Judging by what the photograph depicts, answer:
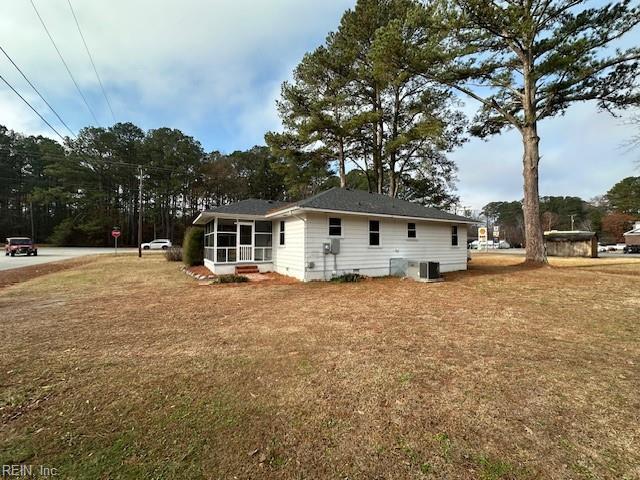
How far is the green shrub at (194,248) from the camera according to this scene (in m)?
15.7

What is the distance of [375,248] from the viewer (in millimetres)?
11852

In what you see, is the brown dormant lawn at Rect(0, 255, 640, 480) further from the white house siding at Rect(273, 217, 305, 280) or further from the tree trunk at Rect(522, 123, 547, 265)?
the tree trunk at Rect(522, 123, 547, 265)

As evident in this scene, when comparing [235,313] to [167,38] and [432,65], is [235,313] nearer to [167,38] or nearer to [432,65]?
[167,38]

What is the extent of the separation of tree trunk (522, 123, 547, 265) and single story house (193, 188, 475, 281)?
2869 millimetres

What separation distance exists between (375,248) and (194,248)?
33.1 ft

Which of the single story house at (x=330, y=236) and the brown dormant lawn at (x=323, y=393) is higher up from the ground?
the single story house at (x=330, y=236)

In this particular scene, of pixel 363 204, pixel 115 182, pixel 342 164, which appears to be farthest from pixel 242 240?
pixel 115 182

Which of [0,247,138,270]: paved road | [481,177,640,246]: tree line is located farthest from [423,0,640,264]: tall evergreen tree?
→ [481,177,640,246]: tree line

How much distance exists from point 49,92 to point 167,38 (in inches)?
160

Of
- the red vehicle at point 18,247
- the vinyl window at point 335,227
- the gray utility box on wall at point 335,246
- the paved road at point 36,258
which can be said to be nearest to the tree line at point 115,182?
the paved road at point 36,258

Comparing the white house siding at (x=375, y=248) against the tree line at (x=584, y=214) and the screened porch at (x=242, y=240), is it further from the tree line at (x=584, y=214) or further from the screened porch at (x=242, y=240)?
the tree line at (x=584, y=214)

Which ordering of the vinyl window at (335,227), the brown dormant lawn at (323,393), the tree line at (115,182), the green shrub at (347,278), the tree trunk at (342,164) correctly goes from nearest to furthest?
the brown dormant lawn at (323,393), the green shrub at (347,278), the vinyl window at (335,227), the tree trunk at (342,164), the tree line at (115,182)

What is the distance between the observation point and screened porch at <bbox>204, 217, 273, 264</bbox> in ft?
40.7

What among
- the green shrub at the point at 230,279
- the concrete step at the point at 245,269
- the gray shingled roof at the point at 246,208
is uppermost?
the gray shingled roof at the point at 246,208
